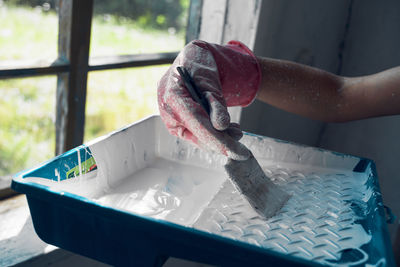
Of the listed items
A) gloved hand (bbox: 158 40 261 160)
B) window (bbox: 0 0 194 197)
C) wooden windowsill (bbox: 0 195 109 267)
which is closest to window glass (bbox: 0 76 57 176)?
window (bbox: 0 0 194 197)

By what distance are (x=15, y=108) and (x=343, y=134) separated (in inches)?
75.3

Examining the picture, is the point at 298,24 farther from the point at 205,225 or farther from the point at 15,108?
the point at 15,108

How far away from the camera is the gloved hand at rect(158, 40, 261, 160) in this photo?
802mm

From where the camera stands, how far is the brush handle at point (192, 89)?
2.73 ft

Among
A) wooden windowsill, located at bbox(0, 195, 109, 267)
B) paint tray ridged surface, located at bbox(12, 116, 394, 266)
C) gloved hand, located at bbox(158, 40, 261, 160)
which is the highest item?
gloved hand, located at bbox(158, 40, 261, 160)

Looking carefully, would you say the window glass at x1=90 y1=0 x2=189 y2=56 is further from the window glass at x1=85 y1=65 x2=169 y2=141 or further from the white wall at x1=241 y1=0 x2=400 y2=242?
the white wall at x1=241 y1=0 x2=400 y2=242

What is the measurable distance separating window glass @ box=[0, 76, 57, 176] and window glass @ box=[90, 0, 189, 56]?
488 millimetres

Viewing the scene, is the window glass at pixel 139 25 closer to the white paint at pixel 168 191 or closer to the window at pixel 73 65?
the window at pixel 73 65

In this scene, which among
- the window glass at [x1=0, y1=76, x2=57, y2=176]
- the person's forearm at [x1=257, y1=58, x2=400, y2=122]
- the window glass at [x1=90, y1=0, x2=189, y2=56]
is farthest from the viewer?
the window glass at [x1=0, y1=76, x2=57, y2=176]

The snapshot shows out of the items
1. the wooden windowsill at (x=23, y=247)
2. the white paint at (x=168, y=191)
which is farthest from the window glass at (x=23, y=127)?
the white paint at (x=168, y=191)

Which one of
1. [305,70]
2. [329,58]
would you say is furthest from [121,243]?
[329,58]

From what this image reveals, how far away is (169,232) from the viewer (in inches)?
25.4

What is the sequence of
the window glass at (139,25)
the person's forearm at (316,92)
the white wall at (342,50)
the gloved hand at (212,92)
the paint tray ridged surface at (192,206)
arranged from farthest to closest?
the window glass at (139,25) → the white wall at (342,50) → the person's forearm at (316,92) → the gloved hand at (212,92) → the paint tray ridged surface at (192,206)

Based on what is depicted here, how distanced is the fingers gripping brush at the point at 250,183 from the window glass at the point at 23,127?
4.77 feet
